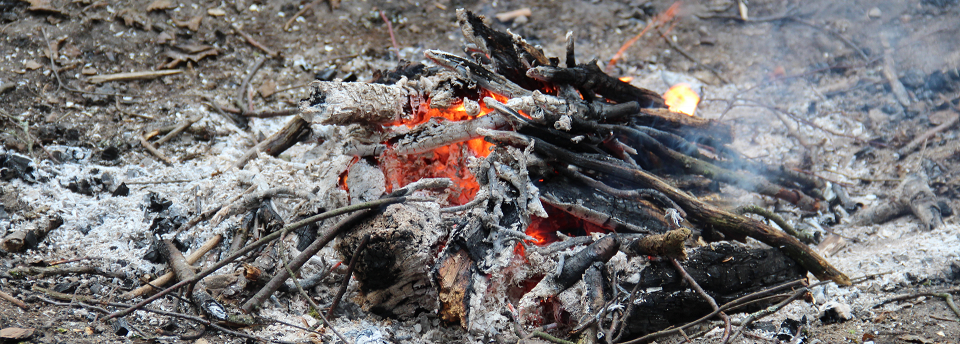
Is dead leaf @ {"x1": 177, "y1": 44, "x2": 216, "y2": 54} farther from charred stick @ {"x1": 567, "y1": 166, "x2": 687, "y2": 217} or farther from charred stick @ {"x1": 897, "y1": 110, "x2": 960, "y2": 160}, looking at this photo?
charred stick @ {"x1": 897, "y1": 110, "x2": 960, "y2": 160}

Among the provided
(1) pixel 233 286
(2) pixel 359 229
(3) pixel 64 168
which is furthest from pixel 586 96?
(3) pixel 64 168

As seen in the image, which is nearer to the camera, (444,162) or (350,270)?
(350,270)

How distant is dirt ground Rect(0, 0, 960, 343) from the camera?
3.14 m

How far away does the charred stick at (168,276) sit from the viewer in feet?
9.17

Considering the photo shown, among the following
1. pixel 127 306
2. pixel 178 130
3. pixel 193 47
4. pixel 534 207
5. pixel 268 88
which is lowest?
pixel 127 306

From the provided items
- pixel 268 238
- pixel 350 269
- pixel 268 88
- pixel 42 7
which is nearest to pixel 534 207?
pixel 350 269

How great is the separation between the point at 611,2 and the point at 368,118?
4581 millimetres

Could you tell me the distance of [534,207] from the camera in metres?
3.00

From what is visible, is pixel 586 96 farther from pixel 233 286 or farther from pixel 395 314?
pixel 233 286

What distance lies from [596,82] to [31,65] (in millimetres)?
4393

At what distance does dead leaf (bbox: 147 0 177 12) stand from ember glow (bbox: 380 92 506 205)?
11.3 ft

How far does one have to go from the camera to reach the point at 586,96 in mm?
3604

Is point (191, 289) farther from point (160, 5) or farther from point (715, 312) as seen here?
point (160, 5)

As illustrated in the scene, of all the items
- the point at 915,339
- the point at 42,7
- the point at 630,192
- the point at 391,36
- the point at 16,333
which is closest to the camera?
the point at 16,333
